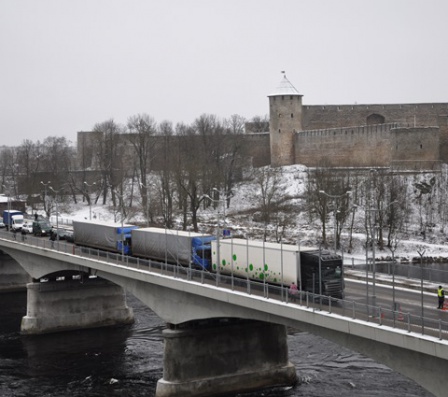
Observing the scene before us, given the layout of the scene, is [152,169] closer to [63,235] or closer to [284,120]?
[284,120]

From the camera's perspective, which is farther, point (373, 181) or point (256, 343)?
point (373, 181)

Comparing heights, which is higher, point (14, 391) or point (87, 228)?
point (87, 228)

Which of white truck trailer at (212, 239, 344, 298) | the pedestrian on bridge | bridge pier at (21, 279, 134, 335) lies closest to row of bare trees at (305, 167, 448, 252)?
bridge pier at (21, 279, 134, 335)

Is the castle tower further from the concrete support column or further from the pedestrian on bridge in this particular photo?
the pedestrian on bridge

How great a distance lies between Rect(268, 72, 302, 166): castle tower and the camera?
10538 centimetres

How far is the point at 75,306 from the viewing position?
54625mm

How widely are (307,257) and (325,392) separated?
26.7 feet

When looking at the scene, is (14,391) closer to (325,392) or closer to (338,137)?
(325,392)

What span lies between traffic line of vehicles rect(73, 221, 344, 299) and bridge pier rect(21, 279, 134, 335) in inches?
178

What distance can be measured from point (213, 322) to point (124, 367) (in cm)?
805

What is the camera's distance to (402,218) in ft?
283

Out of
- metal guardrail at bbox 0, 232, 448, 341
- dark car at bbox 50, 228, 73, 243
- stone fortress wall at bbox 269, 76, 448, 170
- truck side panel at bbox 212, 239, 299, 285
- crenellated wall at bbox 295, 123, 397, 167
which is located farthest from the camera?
crenellated wall at bbox 295, 123, 397, 167

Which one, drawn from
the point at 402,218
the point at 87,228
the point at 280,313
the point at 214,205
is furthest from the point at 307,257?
the point at 214,205

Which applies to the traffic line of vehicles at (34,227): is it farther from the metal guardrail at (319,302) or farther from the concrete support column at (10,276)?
the metal guardrail at (319,302)
